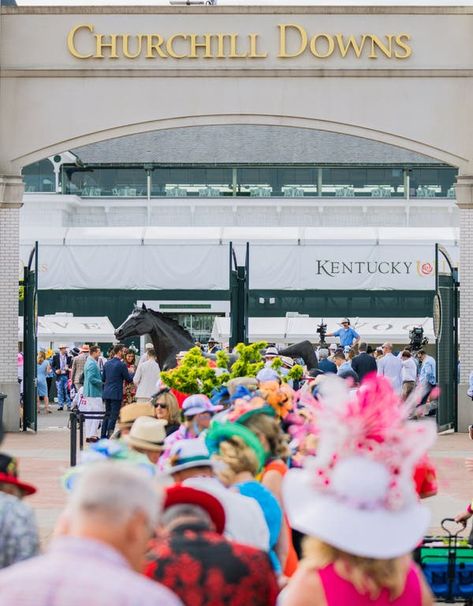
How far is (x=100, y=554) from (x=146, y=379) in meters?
19.3

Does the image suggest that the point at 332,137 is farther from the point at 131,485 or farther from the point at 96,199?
Result: the point at 131,485

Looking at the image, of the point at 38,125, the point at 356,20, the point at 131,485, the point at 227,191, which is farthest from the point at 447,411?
the point at 227,191

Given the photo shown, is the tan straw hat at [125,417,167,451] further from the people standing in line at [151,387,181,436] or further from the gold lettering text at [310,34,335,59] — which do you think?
the gold lettering text at [310,34,335,59]

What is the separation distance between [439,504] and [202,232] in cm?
3232

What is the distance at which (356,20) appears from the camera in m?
24.0

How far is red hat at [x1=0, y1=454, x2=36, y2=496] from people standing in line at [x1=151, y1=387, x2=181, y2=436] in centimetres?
535

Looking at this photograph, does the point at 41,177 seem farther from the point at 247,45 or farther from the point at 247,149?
the point at 247,45

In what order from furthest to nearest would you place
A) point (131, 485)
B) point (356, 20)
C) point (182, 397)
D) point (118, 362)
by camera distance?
point (356, 20) → point (118, 362) → point (182, 397) → point (131, 485)

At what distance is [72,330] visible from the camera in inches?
1598

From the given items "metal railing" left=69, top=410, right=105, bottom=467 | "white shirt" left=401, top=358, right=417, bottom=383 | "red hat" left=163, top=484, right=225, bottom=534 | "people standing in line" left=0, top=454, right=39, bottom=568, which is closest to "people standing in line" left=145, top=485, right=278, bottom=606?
"red hat" left=163, top=484, right=225, bottom=534

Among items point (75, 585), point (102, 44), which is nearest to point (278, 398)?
point (75, 585)

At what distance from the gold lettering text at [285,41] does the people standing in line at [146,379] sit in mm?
5843

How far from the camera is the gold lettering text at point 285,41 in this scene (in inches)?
942

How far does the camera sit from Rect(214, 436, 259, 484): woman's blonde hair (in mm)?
6582
